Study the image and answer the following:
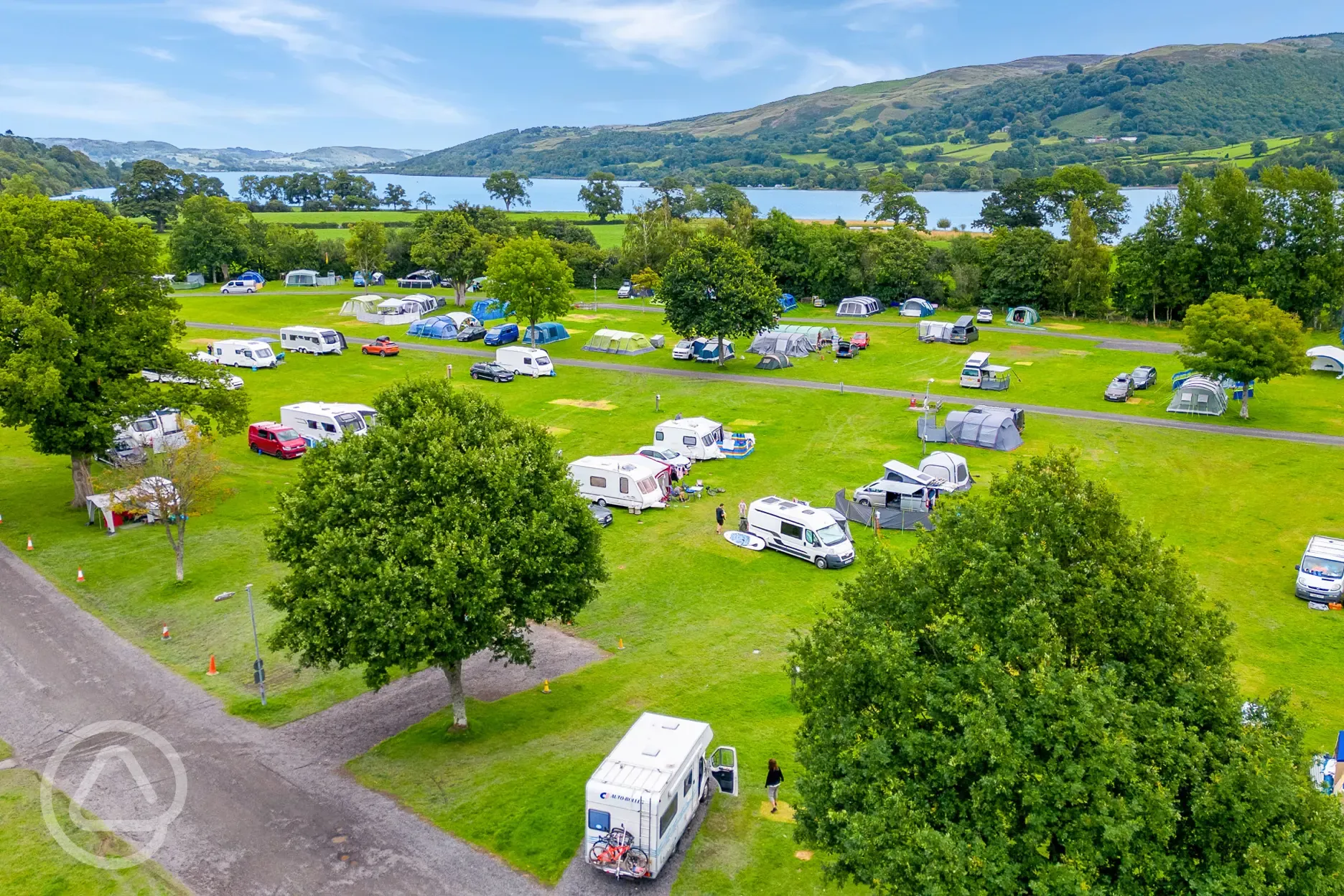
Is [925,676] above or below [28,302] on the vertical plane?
below

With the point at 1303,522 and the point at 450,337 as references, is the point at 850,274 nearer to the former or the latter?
the point at 450,337

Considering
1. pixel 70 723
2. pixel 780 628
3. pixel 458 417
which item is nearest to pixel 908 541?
pixel 780 628

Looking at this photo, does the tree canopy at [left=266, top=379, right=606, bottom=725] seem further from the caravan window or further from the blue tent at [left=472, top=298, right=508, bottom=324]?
the blue tent at [left=472, top=298, right=508, bottom=324]

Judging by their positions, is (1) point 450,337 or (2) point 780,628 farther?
(1) point 450,337

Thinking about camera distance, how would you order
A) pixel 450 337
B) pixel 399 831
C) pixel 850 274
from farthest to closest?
pixel 850 274, pixel 450 337, pixel 399 831

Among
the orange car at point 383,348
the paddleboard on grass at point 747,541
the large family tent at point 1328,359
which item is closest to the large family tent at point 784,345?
the orange car at point 383,348

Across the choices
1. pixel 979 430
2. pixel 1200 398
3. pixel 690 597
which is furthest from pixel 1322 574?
pixel 1200 398

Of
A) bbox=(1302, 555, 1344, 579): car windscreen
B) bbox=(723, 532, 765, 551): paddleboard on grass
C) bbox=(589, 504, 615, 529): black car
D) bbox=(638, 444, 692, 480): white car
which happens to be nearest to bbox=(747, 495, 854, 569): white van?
bbox=(723, 532, 765, 551): paddleboard on grass

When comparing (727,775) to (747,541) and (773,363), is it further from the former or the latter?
(773,363)

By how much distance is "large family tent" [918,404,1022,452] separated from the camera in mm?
41594

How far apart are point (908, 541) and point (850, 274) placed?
184 feet

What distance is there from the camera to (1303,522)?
32500 mm

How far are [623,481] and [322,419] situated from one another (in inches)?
654

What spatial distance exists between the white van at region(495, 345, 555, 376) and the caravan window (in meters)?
44.1
